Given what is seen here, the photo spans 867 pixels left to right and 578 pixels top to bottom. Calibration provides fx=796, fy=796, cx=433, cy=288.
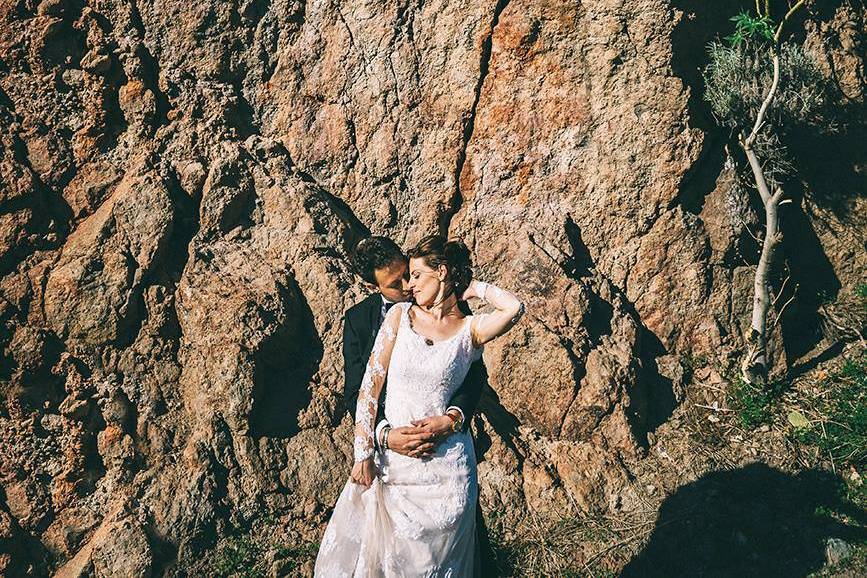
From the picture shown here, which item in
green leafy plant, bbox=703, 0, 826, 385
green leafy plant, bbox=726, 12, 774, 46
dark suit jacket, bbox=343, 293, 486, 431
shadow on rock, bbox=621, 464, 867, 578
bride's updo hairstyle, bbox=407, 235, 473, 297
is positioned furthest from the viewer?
green leafy plant, bbox=703, 0, 826, 385

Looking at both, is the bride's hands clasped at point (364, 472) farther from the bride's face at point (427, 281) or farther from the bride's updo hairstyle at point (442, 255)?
the bride's updo hairstyle at point (442, 255)

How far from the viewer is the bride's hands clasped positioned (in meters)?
3.83

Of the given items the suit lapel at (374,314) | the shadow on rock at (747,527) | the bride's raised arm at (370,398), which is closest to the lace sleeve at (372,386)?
the bride's raised arm at (370,398)

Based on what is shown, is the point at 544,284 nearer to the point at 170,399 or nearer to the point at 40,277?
the point at 170,399

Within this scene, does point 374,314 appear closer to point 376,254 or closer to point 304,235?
point 376,254

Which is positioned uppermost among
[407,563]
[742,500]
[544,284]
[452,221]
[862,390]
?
[452,221]

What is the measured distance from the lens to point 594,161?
589cm

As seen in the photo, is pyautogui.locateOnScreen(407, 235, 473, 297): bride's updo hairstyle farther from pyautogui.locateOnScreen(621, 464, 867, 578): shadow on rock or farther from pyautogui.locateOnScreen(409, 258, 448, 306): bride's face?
pyautogui.locateOnScreen(621, 464, 867, 578): shadow on rock

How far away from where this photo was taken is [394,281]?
412cm

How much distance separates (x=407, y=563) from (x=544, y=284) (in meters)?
2.48

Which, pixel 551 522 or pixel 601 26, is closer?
pixel 551 522

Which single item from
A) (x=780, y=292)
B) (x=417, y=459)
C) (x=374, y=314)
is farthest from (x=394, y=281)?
(x=780, y=292)

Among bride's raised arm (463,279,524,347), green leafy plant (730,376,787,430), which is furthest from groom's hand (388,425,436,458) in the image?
green leafy plant (730,376,787,430)

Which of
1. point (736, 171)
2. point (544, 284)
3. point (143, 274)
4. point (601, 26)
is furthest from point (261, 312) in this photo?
point (736, 171)
